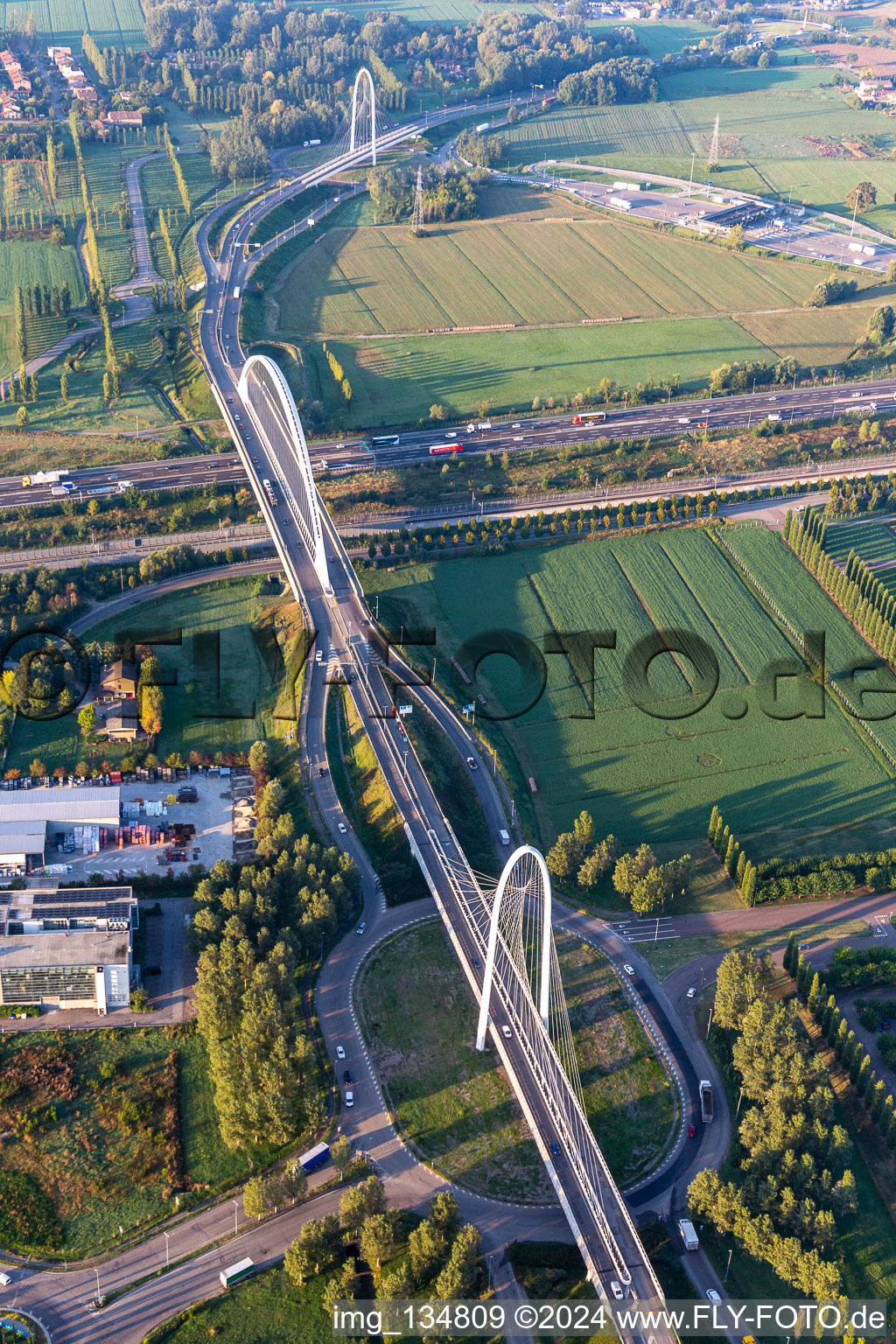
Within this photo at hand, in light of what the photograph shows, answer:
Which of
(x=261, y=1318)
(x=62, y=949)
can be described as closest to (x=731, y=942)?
(x=261, y=1318)

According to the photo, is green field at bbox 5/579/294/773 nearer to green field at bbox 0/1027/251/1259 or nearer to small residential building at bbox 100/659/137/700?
small residential building at bbox 100/659/137/700

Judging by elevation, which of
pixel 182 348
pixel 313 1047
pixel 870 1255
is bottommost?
pixel 870 1255

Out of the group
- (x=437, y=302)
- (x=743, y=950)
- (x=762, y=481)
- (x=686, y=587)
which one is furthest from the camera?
(x=437, y=302)

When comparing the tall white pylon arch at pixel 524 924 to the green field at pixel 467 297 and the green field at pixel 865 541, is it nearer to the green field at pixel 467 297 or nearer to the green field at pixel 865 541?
the green field at pixel 865 541

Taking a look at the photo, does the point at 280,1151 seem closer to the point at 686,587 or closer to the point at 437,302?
the point at 686,587

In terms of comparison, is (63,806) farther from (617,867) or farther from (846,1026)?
(846,1026)

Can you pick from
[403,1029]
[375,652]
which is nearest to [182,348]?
[375,652]
